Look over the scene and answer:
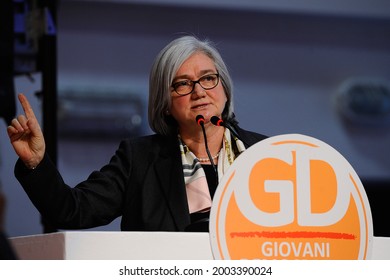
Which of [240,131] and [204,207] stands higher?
[240,131]

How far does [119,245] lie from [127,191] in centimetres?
50

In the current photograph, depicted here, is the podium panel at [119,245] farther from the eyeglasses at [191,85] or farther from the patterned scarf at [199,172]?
the eyeglasses at [191,85]

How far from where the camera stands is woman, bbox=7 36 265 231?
1.84 metres

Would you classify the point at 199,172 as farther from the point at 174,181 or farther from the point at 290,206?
the point at 290,206

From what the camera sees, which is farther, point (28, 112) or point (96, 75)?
point (96, 75)

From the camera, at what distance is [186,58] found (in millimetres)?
1986

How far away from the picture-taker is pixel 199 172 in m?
1.90

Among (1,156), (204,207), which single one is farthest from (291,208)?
(1,156)

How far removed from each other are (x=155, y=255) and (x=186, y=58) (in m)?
0.69

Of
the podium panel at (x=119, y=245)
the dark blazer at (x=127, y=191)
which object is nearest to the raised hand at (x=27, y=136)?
the dark blazer at (x=127, y=191)

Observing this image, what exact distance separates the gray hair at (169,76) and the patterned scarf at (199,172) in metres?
0.08

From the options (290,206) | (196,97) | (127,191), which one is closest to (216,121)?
(196,97)
